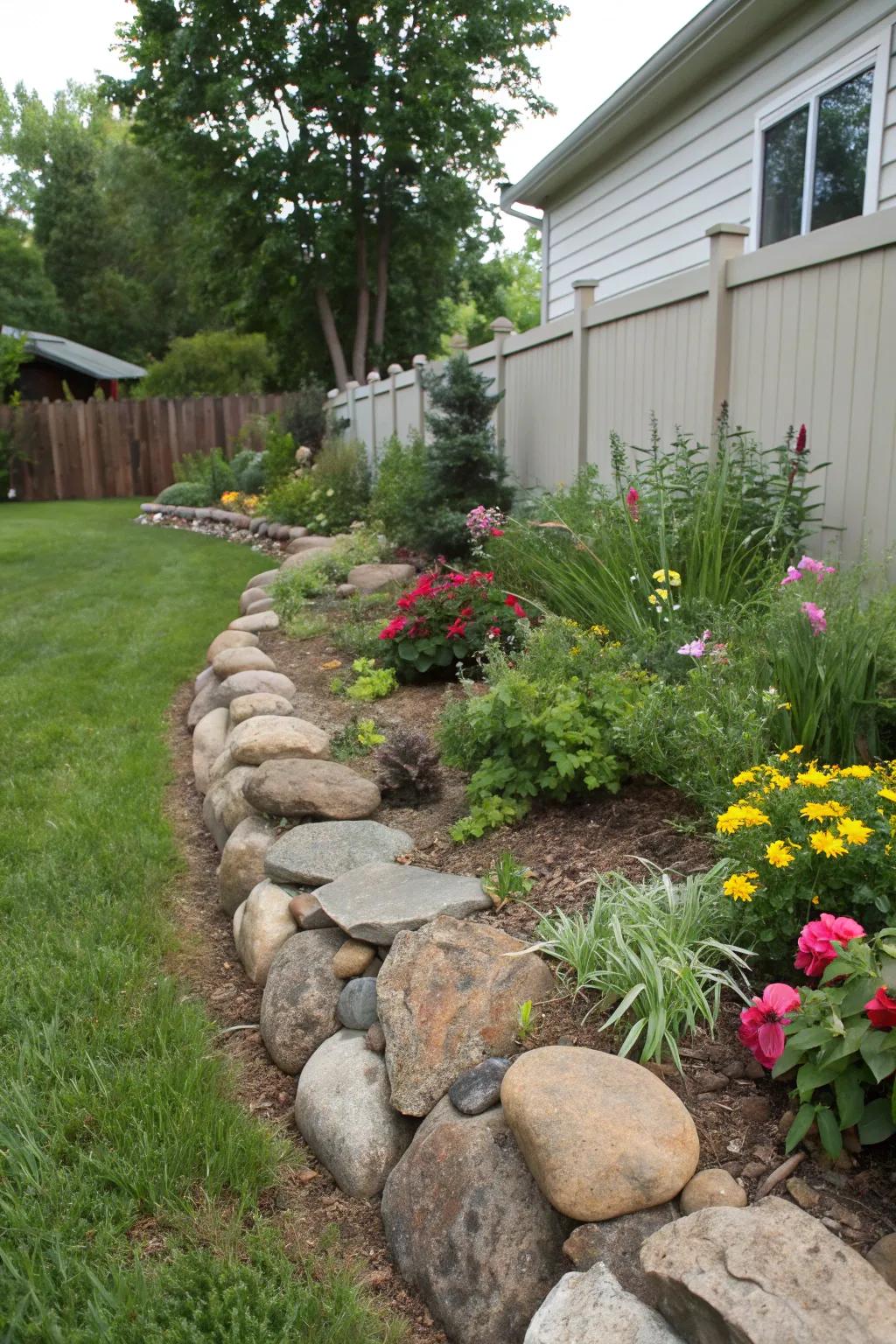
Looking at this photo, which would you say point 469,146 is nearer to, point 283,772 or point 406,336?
point 406,336

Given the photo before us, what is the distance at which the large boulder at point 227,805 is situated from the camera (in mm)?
4059

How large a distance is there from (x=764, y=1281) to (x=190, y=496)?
16822 millimetres

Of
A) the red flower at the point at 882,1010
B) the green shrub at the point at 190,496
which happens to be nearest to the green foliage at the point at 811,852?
the red flower at the point at 882,1010

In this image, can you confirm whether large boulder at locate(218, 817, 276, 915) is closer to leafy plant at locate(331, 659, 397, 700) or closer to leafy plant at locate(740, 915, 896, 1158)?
leafy plant at locate(331, 659, 397, 700)

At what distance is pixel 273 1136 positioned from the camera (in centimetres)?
252

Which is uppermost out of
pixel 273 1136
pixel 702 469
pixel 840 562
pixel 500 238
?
pixel 500 238

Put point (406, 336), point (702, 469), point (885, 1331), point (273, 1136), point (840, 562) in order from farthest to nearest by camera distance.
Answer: point (406, 336), point (702, 469), point (840, 562), point (273, 1136), point (885, 1331)

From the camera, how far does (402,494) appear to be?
8836mm

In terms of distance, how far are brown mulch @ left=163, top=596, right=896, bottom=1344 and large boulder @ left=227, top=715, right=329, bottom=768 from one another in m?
0.20

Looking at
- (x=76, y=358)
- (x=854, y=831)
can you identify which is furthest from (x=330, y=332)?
(x=854, y=831)

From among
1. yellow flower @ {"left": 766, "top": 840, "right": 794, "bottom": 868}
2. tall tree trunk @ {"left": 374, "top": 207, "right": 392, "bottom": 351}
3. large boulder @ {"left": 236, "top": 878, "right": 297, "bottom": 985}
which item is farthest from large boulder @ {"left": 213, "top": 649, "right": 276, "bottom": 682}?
tall tree trunk @ {"left": 374, "top": 207, "right": 392, "bottom": 351}

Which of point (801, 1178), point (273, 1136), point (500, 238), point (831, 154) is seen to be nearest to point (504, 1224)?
point (801, 1178)

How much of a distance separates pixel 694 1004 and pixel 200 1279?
1175 mm

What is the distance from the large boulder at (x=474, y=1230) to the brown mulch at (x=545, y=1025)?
0.24 ft
